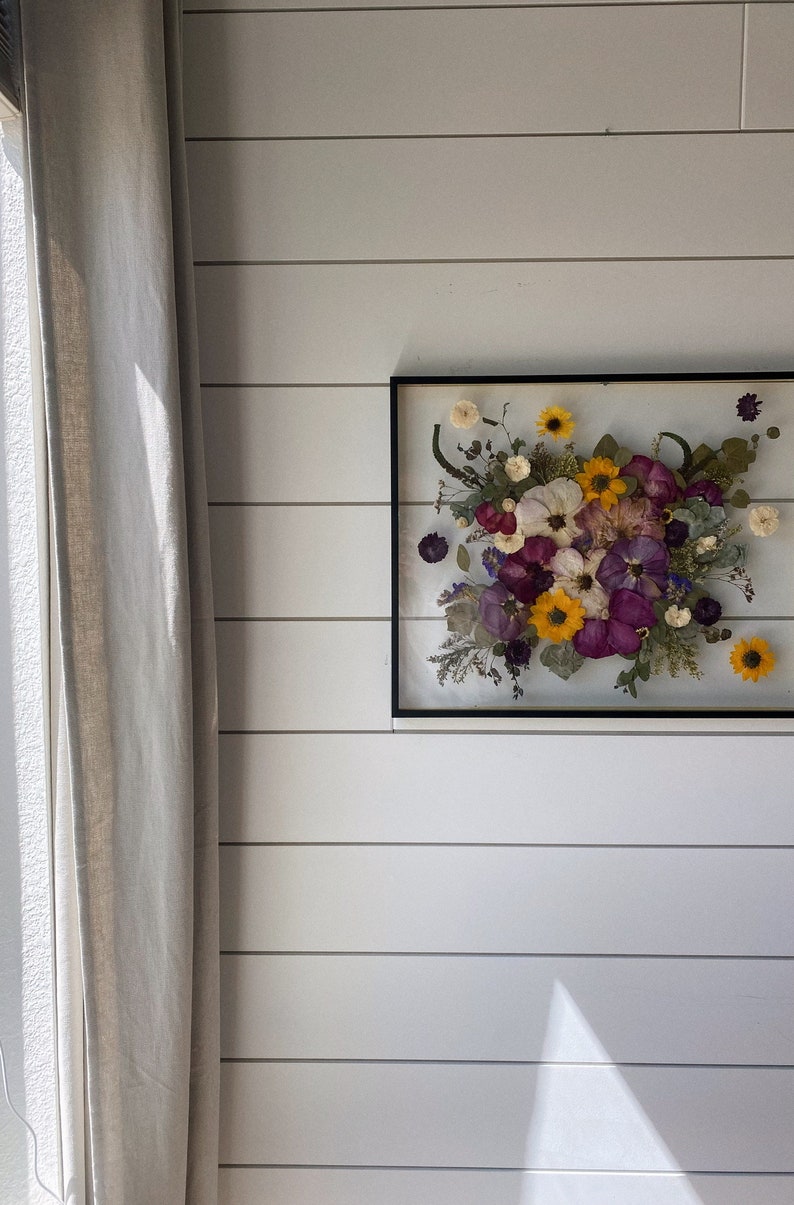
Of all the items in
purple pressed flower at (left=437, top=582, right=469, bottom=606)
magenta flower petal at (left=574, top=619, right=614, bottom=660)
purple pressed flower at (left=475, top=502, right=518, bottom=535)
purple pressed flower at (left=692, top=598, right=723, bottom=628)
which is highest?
purple pressed flower at (left=475, top=502, right=518, bottom=535)

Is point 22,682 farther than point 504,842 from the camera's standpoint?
No

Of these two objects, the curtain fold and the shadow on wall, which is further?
the shadow on wall

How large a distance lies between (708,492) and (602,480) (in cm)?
Result: 15

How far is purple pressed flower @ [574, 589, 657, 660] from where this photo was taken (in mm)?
1165

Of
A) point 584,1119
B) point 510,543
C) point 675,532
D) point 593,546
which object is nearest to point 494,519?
point 510,543

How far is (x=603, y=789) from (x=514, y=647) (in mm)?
247

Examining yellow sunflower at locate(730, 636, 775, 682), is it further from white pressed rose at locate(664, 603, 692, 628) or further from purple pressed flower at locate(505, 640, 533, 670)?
purple pressed flower at locate(505, 640, 533, 670)

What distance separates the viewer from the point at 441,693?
120 cm

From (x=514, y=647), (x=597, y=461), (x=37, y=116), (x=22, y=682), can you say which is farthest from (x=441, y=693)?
(x=37, y=116)

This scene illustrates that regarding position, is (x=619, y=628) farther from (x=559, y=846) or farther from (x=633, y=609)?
(x=559, y=846)

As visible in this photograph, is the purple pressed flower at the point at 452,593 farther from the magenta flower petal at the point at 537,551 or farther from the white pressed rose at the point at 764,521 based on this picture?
the white pressed rose at the point at 764,521

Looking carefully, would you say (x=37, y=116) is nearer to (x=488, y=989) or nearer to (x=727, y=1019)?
(x=488, y=989)

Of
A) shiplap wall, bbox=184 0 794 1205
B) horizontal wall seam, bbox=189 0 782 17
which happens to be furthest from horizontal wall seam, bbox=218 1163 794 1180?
horizontal wall seam, bbox=189 0 782 17

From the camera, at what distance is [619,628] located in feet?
3.83
